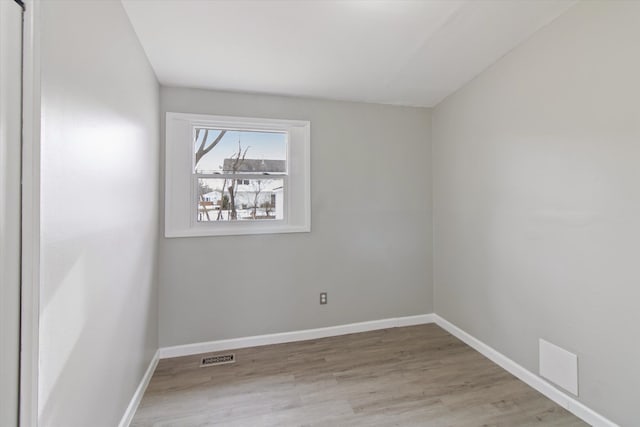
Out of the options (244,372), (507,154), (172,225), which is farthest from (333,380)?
(507,154)

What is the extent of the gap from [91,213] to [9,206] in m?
0.41

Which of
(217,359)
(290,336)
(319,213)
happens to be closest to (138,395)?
(217,359)

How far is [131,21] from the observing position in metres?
1.68

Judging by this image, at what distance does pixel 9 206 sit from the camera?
806mm

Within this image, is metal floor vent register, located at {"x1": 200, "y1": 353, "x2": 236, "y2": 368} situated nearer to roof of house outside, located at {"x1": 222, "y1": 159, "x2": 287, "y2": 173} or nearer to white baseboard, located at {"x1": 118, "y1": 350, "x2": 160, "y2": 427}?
white baseboard, located at {"x1": 118, "y1": 350, "x2": 160, "y2": 427}

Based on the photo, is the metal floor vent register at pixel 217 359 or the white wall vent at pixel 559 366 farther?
the metal floor vent register at pixel 217 359

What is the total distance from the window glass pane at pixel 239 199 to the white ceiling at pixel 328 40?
830mm

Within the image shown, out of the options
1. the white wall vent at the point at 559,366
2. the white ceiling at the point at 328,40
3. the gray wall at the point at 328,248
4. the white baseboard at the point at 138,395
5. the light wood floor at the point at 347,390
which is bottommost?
the light wood floor at the point at 347,390

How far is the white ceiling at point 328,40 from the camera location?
1.67 metres

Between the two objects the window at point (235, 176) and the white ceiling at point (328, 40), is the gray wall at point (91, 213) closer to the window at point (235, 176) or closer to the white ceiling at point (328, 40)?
the white ceiling at point (328, 40)

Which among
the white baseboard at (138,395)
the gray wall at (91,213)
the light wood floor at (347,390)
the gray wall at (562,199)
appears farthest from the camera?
the light wood floor at (347,390)

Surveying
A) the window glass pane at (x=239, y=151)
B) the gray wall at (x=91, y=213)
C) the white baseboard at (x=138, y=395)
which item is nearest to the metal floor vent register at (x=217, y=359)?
the white baseboard at (x=138, y=395)

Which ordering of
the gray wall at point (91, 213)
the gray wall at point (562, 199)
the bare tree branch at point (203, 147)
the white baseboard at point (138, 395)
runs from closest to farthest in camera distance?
the gray wall at point (91, 213)
the gray wall at point (562, 199)
the white baseboard at point (138, 395)
the bare tree branch at point (203, 147)

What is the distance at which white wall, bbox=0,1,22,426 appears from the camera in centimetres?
79
